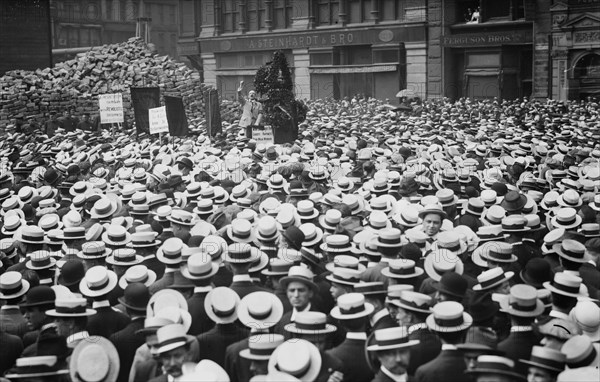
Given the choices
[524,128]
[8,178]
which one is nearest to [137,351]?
[8,178]

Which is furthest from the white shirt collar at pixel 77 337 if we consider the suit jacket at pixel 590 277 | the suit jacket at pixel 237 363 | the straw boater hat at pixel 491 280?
the suit jacket at pixel 590 277

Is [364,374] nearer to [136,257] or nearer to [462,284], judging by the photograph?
[462,284]

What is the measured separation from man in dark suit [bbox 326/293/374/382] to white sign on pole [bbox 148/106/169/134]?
13786 mm

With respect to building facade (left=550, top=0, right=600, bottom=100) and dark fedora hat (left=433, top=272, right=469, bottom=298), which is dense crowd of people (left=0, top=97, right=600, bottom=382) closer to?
dark fedora hat (left=433, top=272, right=469, bottom=298)

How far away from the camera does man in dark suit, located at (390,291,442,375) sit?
5.96 metres

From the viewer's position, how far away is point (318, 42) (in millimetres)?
40500

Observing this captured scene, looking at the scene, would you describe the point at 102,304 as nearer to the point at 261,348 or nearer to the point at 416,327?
the point at 261,348

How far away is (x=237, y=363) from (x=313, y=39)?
118ft

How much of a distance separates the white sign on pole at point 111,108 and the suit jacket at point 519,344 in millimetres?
16700

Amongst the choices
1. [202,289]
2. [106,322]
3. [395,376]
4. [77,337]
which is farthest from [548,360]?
[106,322]

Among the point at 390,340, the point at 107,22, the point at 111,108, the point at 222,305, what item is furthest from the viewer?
the point at 107,22

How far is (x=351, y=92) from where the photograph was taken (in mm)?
39875

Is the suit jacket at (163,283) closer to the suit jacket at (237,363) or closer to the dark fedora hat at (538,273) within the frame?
the suit jacket at (237,363)

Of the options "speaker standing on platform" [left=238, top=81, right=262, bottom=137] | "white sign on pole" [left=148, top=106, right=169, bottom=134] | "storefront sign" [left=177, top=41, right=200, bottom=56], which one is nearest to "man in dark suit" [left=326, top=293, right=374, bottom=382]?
"white sign on pole" [left=148, top=106, right=169, bottom=134]
